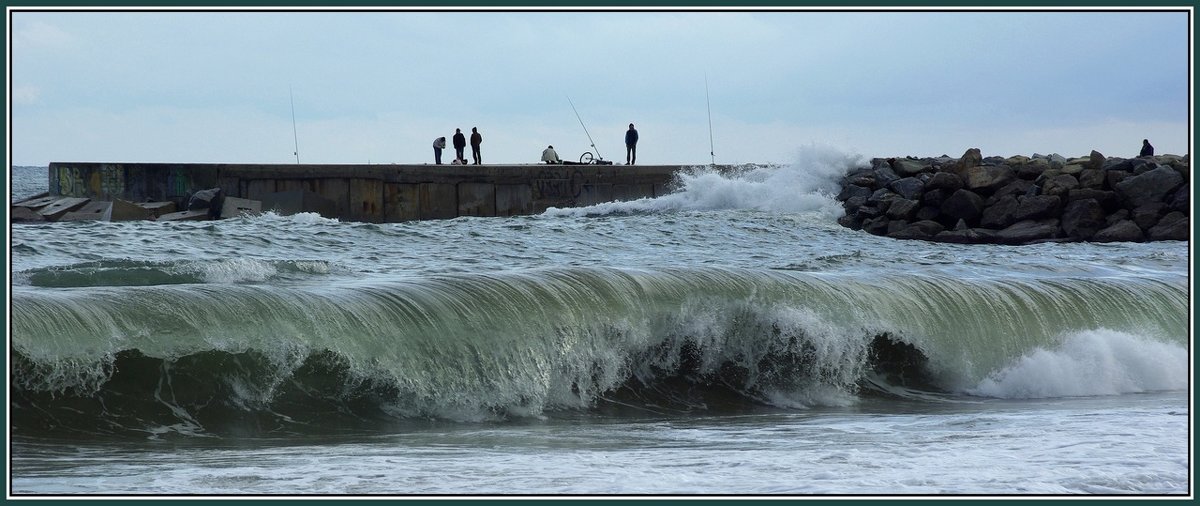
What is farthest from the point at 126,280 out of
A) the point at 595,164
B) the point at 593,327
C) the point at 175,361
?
the point at 595,164

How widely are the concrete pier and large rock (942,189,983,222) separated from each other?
6444 millimetres

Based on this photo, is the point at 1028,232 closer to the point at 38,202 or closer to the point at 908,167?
the point at 908,167

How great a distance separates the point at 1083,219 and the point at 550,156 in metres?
10.7

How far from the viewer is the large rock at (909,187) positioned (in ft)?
68.3

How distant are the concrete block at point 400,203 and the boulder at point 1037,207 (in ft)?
37.6

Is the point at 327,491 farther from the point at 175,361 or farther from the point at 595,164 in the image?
the point at 595,164

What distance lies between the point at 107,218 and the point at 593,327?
15666mm

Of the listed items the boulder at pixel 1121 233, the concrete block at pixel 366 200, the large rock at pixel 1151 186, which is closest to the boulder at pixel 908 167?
the large rock at pixel 1151 186

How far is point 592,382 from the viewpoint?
7.28 meters

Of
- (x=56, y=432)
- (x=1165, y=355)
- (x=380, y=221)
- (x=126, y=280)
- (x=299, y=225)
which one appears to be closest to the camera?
(x=56, y=432)

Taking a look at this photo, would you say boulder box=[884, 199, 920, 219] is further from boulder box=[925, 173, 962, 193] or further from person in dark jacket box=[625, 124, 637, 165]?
person in dark jacket box=[625, 124, 637, 165]

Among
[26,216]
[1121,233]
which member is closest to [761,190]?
[1121,233]

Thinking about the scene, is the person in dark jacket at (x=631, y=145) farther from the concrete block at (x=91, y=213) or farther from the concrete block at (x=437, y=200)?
the concrete block at (x=91, y=213)

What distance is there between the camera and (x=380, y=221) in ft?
74.0
